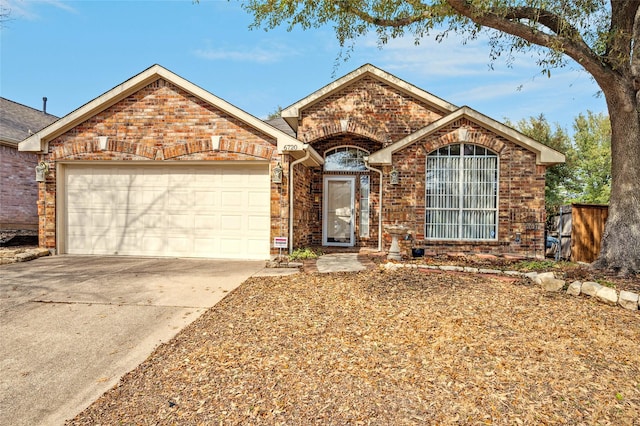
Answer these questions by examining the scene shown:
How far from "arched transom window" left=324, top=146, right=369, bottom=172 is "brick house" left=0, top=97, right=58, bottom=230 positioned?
1030 centimetres

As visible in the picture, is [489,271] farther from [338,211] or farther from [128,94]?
[128,94]

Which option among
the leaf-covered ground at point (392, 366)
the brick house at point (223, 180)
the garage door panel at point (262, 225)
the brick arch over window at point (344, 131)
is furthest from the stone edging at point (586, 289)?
the brick arch over window at point (344, 131)

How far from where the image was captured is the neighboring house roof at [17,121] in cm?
1199

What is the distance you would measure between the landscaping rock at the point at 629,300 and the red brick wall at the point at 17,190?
52.7ft

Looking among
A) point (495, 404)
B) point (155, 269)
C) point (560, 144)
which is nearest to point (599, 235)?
point (495, 404)

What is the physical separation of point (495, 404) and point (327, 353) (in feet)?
4.68

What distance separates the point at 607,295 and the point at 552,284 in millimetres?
694

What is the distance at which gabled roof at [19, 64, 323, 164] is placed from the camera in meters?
8.51

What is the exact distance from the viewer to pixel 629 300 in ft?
15.8

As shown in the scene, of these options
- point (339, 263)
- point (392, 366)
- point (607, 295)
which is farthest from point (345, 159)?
point (392, 366)

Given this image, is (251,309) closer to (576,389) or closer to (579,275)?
(576,389)

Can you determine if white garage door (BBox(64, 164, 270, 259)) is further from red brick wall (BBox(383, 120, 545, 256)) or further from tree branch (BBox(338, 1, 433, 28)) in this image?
tree branch (BBox(338, 1, 433, 28))

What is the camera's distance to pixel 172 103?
8.92 meters

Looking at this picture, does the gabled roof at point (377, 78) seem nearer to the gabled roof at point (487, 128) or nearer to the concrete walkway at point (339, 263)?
the gabled roof at point (487, 128)
